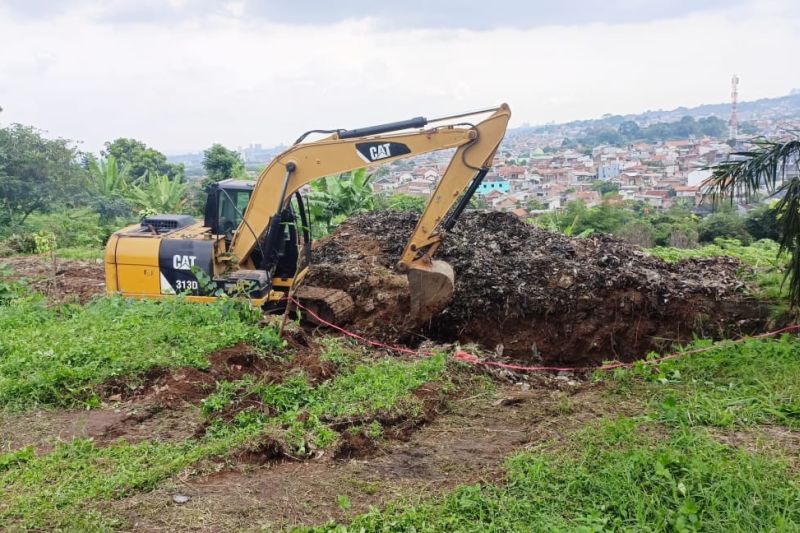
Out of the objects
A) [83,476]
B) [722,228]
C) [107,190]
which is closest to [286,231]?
[83,476]

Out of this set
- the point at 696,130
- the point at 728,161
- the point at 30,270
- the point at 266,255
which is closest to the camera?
the point at 728,161

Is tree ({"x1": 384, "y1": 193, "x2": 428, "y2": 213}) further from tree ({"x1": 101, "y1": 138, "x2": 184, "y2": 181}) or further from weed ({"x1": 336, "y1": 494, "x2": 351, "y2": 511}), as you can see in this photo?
tree ({"x1": 101, "y1": 138, "x2": 184, "y2": 181})

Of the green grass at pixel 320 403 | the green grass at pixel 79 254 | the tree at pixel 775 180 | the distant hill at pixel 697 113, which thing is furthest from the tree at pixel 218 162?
the distant hill at pixel 697 113

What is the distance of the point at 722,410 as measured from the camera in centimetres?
460

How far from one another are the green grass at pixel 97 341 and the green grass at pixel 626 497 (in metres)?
3.15

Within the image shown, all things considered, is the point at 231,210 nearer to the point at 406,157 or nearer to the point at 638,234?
the point at 406,157

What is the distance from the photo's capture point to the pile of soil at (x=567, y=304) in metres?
7.63

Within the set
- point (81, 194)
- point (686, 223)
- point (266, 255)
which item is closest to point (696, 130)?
point (686, 223)

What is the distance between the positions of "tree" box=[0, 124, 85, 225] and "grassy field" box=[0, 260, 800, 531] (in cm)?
1365

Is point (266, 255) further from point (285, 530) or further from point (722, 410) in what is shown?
point (722, 410)

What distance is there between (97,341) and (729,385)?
589cm

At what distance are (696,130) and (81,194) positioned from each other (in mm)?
89986

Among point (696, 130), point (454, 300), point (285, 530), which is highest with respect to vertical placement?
point (696, 130)

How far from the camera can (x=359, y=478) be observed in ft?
13.5
